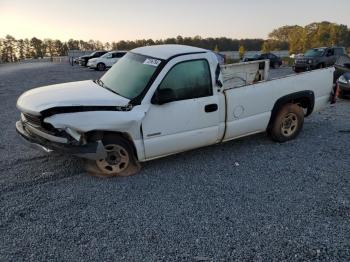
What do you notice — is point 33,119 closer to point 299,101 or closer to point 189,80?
point 189,80

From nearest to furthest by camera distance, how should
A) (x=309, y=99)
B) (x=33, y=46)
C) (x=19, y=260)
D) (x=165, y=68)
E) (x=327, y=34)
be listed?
1. (x=19, y=260)
2. (x=165, y=68)
3. (x=309, y=99)
4. (x=327, y=34)
5. (x=33, y=46)

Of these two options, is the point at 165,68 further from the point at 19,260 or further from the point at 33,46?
the point at 33,46

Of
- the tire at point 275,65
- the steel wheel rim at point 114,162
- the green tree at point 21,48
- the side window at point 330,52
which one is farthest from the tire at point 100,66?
the green tree at point 21,48

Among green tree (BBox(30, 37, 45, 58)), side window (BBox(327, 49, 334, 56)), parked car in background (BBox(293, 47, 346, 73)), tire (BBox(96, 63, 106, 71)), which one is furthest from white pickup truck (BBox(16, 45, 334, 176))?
green tree (BBox(30, 37, 45, 58))

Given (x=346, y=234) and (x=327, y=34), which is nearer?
(x=346, y=234)

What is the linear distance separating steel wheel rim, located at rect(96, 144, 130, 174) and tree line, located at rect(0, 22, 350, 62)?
72.9 m

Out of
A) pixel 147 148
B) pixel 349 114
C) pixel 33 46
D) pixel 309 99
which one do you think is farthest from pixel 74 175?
pixel 33 46

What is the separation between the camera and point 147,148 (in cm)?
452

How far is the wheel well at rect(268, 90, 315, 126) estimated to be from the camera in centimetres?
565

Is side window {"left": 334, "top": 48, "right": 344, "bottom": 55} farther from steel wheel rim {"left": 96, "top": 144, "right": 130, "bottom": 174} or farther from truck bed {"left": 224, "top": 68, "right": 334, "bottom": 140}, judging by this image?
steel wheel rim {"left": 96, "top": 144, "right": 130, "bottom": 174}

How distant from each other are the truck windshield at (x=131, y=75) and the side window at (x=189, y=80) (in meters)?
0.28

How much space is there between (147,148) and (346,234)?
268 centimetres

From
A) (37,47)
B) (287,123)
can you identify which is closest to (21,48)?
(37,47)

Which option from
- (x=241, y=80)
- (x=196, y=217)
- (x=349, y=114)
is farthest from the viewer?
(x=349, y=114)
